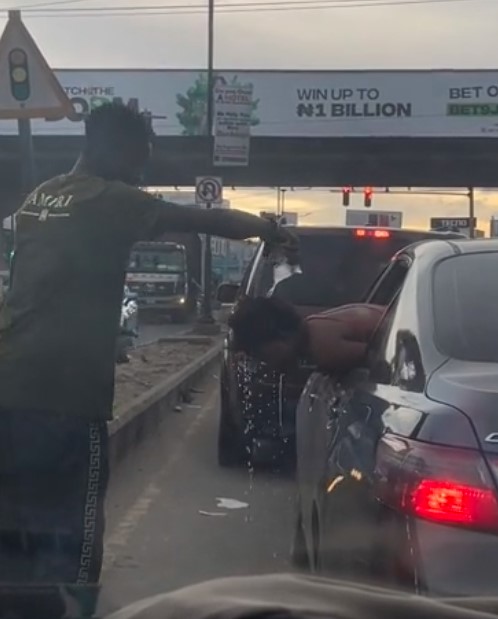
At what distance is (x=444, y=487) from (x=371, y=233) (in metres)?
7.23

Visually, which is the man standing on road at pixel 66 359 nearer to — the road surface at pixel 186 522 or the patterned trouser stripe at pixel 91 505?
the patterned trouser stripe at pixel 91 505

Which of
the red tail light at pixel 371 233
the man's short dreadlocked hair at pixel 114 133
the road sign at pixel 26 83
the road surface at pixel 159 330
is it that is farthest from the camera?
the road surface at pixel 159 330

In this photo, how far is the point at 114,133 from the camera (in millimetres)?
4691

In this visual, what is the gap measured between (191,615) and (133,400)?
10247mm

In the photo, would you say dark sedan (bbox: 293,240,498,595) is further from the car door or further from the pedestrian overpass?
the pedestrian overpass

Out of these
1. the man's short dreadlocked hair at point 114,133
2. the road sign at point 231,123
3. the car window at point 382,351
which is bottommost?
the car window at point 382,351

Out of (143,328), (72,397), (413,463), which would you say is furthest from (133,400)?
(143,328)

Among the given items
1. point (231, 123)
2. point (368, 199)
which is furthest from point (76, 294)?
point (368, 199)

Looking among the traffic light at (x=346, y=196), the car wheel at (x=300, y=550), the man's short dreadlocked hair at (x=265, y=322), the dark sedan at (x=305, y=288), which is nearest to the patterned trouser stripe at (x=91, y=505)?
the man's short dreadlocked hair at (x=265, y=322)

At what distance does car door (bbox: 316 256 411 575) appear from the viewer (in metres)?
3.99

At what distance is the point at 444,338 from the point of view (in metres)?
4.12

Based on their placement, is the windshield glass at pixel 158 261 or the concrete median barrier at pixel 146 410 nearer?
the concrete median barrier at pixel 146 410

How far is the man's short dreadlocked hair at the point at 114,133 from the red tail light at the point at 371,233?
5.98 m

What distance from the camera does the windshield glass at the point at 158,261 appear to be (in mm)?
49375
